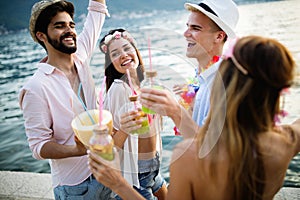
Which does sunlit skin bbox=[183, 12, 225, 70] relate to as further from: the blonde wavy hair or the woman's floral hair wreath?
the blonde wavy hair

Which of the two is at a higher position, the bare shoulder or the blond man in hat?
the blond man in hat

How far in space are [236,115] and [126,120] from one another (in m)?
0.49

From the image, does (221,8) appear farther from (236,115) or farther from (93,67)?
(236,115)

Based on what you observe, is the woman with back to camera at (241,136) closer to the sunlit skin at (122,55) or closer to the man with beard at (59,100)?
the sunlit skin at (122,55)

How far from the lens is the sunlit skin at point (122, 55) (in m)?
1.56

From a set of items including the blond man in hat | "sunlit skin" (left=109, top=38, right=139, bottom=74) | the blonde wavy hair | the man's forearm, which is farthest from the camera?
the blond man in hat

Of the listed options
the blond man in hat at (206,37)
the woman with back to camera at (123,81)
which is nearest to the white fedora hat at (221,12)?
the blond man in hat at (206,37)

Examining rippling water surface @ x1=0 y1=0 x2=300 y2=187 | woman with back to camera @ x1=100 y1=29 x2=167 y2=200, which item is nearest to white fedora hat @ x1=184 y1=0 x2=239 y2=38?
rippling water surface @ x1=0 y1=0 x2=300 y2=187

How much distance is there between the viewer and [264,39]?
116cm

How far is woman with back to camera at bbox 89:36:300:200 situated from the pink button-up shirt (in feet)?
2.42

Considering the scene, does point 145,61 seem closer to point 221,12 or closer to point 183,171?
point 183,171

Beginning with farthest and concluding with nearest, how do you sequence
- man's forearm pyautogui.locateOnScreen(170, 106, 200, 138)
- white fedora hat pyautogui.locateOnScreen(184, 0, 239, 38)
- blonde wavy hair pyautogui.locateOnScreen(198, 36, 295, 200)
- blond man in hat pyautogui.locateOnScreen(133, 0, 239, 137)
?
white fedora hat pyautogui.locateOnScreen(184, 0, 239, 38) < blond man in hat pyautogui.locateOnScreen(133, 0, 239, 137) < man's forearm pyautogui.locateOnScreen(170, 106, 200, 138) < blonde wavy hair pyautogui.locateOnScreen(198, 36, 295, 200)

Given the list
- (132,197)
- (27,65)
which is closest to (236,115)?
(132,197)

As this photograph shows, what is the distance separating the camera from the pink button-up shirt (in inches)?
70.3
